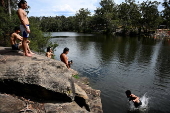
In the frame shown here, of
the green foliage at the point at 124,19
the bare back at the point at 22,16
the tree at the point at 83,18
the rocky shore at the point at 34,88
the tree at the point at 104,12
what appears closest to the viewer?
the rocky shore at the point at 34,88

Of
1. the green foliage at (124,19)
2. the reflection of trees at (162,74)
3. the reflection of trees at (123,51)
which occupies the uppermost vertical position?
the green foliage at (124,19)

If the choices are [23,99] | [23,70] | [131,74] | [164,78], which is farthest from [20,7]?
[164,78]

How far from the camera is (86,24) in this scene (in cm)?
11125

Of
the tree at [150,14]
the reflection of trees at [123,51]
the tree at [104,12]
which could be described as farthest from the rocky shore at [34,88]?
the tree at [104,12]

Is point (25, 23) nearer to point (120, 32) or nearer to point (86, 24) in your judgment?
point (120, 32)

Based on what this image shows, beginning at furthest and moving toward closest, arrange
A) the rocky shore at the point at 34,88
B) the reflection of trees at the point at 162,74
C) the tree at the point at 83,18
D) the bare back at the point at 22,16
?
the tree at the point at 83,18, the reflection of trees at the point at 162,74, the bare back at the point at 22,16, the rocky shore at the point at 34,88

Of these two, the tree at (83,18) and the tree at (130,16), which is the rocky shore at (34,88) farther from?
the tree at (83,18)

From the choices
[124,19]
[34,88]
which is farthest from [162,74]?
[124,19]

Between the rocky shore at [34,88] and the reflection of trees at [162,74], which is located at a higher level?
the rocky shore at [34,88]

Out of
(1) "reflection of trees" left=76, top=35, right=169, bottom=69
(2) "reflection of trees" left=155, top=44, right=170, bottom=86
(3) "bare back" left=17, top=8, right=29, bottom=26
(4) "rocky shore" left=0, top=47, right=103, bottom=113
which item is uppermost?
(3) "bare back" left=17, top=8, right=29, bottom=26

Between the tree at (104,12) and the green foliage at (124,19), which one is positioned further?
the tree at (104,12)

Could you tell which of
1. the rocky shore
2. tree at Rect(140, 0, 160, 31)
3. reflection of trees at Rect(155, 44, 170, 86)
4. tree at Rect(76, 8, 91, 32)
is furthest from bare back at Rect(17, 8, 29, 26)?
tree at Rect(76, 8, 91, 32)

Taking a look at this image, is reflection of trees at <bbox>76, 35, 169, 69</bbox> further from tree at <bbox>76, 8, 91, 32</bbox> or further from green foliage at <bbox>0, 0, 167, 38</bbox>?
tree at <bbox>76, 8, 91, 32</bbox>

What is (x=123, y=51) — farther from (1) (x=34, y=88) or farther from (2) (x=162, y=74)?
(1) (x=34, y=88)
